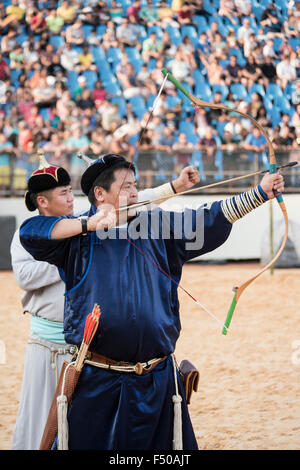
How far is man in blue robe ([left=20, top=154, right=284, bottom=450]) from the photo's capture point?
2129 millimetres

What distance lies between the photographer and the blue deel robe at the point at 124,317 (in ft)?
6.98

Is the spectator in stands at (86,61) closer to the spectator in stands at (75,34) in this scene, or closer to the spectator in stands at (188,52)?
the spectator in stands at (75,34)

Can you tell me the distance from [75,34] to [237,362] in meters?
9.23

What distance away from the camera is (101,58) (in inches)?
494

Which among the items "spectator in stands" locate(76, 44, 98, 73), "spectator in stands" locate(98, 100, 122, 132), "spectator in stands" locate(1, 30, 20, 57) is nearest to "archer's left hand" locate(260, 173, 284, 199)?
"spectator in stands" locate(98, 100, 122, 132)

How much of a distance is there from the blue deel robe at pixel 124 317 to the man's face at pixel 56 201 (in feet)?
1.87

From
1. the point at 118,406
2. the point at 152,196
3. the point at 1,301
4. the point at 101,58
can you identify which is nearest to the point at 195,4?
the point at 101,58

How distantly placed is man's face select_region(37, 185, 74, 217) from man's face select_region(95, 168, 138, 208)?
553mm

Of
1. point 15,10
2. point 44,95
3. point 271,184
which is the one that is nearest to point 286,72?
point 44,95

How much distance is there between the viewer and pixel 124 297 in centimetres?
213

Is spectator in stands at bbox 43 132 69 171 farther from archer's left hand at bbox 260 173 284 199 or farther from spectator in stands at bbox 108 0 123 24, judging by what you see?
archer's left hand at bbox 260 173 284 199
